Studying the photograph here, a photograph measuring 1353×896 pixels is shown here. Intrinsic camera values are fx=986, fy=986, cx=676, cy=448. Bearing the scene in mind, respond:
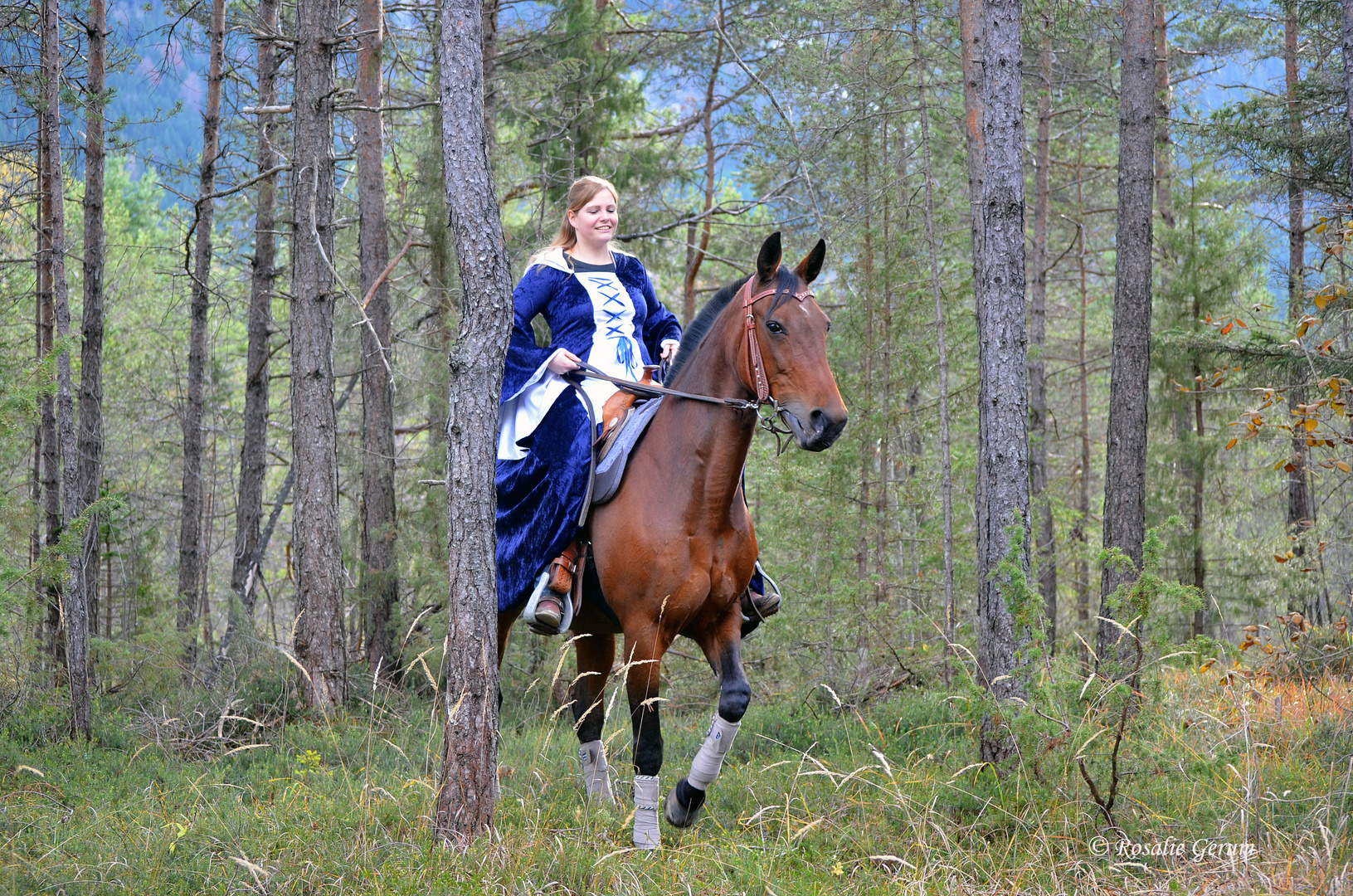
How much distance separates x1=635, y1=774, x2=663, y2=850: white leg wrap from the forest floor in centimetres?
8

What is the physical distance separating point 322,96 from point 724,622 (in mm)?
5850

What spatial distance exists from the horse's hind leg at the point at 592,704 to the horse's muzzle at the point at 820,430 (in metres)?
1.77

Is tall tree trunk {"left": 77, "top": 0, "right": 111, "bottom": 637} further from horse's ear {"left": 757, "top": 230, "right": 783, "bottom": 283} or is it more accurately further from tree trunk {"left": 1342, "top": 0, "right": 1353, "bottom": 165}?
tree trunk {"left": 1342, "top": 0, "right": 1353, "bottom": 165}

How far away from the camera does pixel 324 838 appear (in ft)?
13.9

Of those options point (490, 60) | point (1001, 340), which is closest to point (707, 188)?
point (490, 60)

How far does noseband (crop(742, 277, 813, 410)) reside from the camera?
4758 millimetres

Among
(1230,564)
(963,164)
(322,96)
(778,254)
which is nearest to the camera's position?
(778,254)

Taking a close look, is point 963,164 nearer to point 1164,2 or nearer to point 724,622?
point 1164,2

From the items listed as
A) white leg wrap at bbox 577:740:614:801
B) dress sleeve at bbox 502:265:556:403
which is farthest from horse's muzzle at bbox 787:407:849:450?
white leg wrap at bbox 577:740:614:801

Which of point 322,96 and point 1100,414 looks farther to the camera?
point 1100,414

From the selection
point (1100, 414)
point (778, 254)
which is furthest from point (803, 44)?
point (1100, 414)

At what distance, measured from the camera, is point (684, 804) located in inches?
192

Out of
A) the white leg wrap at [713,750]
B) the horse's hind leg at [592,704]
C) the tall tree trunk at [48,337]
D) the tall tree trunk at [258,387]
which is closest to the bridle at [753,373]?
the white leg wrap at [713,750]

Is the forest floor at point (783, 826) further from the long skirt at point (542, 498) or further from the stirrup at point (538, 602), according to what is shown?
the long skirt at point (542, 498)
